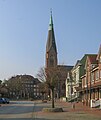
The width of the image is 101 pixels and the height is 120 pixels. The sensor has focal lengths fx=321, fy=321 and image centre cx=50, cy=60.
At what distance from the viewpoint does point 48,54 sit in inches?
5709

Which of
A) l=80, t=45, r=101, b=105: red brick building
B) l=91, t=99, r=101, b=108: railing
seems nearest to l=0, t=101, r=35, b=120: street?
l=91, t=99, r=101, b=108: railing

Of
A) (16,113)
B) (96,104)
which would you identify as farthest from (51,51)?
(16,113)

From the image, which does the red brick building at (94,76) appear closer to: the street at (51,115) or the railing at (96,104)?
the railing at (96,104)

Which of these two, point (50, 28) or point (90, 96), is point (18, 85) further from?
point (90, 96)

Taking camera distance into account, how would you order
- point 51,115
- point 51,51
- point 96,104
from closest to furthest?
point 51,115, point 96,104, point 51,51

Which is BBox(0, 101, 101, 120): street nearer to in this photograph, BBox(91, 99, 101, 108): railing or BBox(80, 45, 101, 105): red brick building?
BBox(91, 99, 101, 108): railing

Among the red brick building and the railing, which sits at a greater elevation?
the red brick building

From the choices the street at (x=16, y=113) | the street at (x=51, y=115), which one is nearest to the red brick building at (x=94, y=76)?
the street at (x=16, y=113)

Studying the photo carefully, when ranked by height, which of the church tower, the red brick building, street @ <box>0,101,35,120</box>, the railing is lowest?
street @ <box>0,101,35,120</box>

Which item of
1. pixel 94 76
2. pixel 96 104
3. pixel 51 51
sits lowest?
pixel 96 104

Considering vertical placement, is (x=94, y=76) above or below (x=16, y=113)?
above

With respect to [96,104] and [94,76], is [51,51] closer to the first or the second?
[94,76]

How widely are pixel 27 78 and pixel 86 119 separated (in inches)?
6557

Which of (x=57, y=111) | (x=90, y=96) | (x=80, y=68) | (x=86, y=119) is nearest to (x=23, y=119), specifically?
(x=86, y=119)
